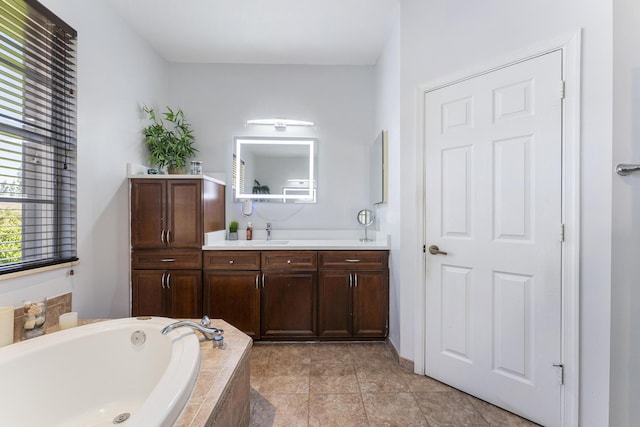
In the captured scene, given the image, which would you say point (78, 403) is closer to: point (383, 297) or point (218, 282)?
point (218, 282)

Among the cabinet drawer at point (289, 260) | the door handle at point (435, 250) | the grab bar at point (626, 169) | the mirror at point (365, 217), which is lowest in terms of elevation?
the cabinet drawer at point (289, 260)

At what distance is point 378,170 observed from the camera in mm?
2775

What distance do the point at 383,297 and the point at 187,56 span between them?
302 centimetres

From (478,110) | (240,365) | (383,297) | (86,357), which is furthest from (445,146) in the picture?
(86,357)

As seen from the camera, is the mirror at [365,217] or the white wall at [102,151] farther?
the mirror at [365,217]

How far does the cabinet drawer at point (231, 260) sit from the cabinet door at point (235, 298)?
43 millimetres

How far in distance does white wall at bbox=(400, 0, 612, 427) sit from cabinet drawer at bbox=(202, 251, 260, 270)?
1936mm

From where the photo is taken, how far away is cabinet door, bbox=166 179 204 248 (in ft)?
8.06

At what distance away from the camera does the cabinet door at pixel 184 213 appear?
96.7 inches

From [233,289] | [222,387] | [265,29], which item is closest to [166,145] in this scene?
[265,29]

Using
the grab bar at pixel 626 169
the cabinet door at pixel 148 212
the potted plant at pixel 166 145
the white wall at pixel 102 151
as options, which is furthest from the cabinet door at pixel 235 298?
the grab bar at pixel 626 169

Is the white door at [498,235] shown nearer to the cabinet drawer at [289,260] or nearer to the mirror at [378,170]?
the mirror at [378,170]

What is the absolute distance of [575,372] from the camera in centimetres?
146

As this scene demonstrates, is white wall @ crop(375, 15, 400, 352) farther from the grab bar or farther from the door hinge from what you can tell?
the grab bar
